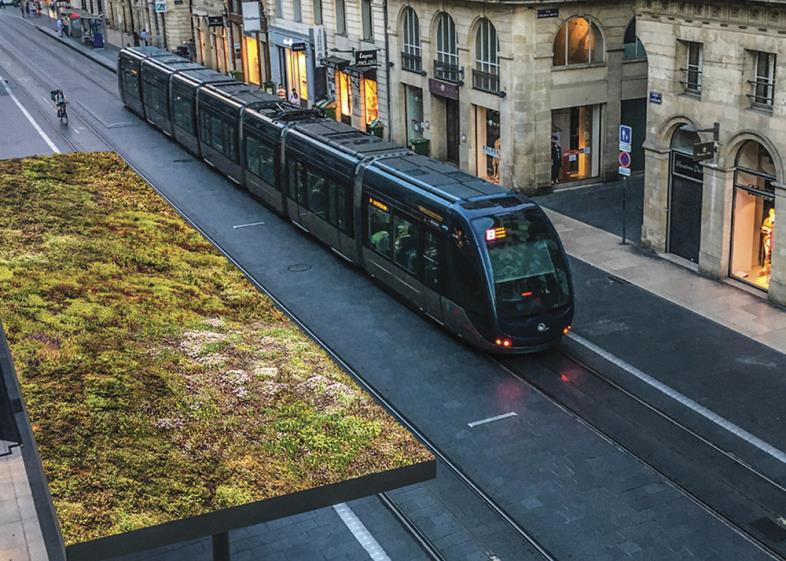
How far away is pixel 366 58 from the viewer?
44281 mm

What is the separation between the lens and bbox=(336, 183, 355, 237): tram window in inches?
1081

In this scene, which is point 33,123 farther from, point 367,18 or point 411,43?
point 411,43

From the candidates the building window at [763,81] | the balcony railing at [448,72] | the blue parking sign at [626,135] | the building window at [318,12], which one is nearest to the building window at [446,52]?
the balcony railing at [448,72]

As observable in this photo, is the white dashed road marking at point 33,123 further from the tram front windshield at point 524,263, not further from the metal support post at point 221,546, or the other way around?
the metal support post at point 221,546

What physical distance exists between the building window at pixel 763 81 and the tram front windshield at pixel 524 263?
709cm

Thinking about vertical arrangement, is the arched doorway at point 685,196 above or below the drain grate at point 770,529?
above

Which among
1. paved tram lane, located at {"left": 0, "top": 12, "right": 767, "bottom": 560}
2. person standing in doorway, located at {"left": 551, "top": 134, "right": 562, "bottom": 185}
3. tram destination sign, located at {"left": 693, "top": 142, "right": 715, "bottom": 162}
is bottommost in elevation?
paved tram lane, located at {"left": 0, "top": 12, "right": 767, "bottom": 560}

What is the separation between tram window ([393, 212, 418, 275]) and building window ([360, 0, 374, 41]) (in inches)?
913

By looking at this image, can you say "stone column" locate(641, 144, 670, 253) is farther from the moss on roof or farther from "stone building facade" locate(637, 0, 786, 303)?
the moss on roof

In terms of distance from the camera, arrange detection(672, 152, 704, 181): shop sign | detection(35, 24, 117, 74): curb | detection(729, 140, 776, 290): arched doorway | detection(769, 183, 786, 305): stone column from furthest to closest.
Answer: detection(35, 24, 117, 74): curb
detection(672, 152, 704, 181): shop sign
detection(729, 140, 776, 290): arched doorway
detection(769, 183, 786, 305): stone column

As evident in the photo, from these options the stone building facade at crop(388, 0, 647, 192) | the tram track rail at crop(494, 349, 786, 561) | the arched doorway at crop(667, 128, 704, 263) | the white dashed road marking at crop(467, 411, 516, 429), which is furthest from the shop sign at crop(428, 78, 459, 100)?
the white dashed road marking at crop(467, 411, 516, 429)

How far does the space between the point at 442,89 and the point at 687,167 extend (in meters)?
14.0

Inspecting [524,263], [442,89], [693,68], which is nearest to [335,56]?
[442,89]

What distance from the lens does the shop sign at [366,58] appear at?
44.2 metres
